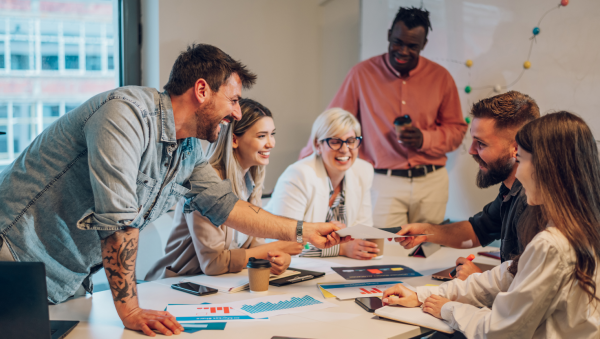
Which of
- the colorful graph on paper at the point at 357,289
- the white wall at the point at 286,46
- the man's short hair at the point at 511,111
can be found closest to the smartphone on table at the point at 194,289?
the colorful graph on paper at the point at 357,289

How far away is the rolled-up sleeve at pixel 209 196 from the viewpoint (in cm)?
173

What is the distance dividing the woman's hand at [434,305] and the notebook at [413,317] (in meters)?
0.01

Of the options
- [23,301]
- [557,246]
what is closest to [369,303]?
[557,246]

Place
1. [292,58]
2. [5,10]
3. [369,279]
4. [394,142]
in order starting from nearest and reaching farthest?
[369,279] < [5,10] < [394,142] < [292,58]

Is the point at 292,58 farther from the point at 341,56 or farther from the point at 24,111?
the point at 24,111

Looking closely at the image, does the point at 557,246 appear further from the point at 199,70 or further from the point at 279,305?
the point at 199,70

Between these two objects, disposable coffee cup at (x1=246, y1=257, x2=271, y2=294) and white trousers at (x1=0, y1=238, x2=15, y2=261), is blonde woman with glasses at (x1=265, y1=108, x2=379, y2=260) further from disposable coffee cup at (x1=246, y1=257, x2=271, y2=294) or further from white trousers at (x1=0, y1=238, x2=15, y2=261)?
white trousers at (x1=0, y1=238, x2=15, y2=261)

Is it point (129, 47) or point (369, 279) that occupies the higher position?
point (129, 47)

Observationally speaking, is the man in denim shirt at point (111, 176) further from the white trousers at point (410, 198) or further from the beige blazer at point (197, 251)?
the white trousers at point (410, 198)

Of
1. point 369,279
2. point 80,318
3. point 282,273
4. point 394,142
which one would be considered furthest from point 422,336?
point 394,142

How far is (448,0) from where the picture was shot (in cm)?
330

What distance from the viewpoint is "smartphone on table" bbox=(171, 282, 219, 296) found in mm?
1658

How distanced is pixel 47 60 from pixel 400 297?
2.64 metres

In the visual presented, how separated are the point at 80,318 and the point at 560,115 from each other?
1.49 meters
